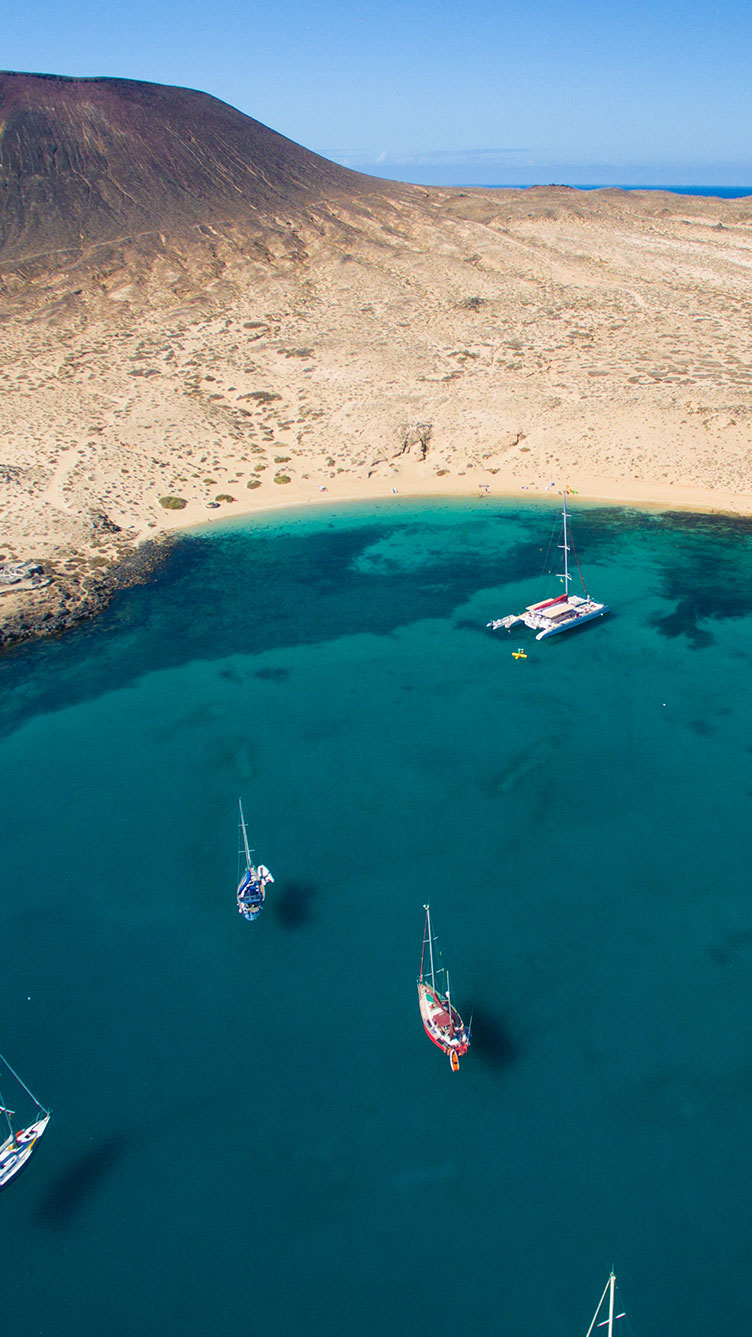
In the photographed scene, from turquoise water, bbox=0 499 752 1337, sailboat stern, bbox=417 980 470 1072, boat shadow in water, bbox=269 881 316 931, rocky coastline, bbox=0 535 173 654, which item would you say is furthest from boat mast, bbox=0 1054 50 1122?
rocky coastline, bbox=0 535 173 654

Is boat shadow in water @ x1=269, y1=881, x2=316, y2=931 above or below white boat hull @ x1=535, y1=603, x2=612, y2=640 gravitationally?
above

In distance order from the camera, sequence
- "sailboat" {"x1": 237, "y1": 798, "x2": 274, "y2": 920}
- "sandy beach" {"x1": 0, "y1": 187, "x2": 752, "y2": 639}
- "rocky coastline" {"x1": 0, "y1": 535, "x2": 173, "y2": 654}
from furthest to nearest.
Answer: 1. "sandy beach" {"x1": 0, "y1": 187, "x2": 752, "y2": 639}
2. "rocky coastline" {"x1": 0, "y1": 535, "x2": 173, "y2": 654}
3. "sailboat" {"x1": 237, "y1": 798, "x2": 274, "y2": 920}

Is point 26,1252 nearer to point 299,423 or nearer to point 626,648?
point 626,648

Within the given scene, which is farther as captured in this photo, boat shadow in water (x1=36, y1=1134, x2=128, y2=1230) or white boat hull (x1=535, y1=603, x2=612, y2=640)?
white boat hull (x1=535, y1=603, x2=612, y2=640)

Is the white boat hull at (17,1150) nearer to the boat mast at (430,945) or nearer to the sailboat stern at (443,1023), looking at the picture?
the sailboat stern at (443,1023)

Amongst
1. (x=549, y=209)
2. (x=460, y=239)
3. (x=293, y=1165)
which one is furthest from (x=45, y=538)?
(x=549, y=209)

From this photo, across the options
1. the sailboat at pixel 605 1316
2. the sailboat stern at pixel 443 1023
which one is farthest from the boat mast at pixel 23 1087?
the sailboat at pixel 605 1316

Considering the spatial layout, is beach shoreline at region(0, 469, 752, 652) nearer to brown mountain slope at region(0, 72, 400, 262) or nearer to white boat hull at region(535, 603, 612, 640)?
white boat hull at region(535, 603, 612, 640)
